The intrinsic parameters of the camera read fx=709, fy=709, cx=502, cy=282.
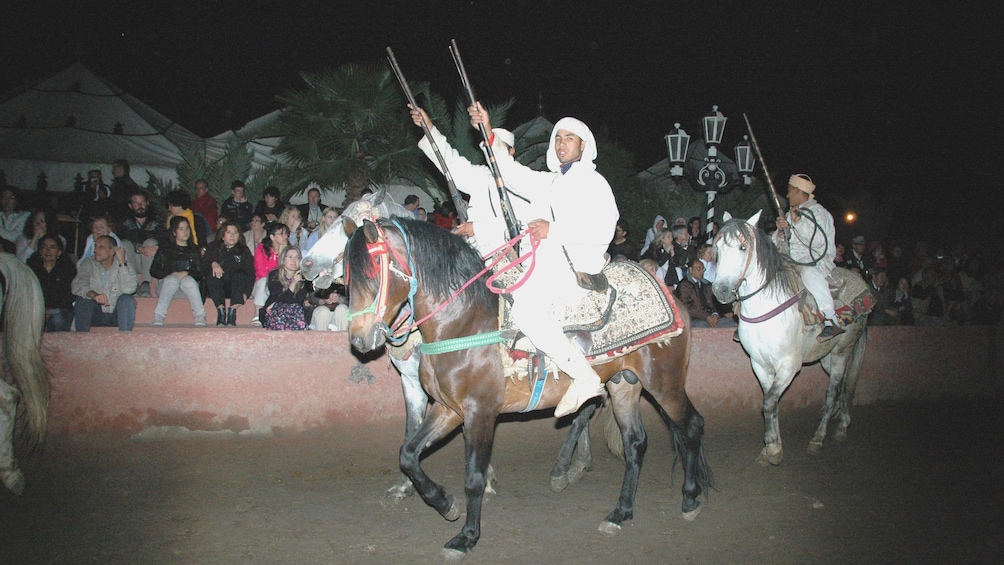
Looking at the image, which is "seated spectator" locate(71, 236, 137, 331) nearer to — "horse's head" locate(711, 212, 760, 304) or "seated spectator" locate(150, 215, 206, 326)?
"seated spectator" locate(150, 215, 206, 326)

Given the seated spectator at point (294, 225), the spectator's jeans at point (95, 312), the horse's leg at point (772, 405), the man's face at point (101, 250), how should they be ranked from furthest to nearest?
the seated spectator at point (294, 225) → the man's face at point (101, 250) → the spectator's jeans at point (95, 312) → the horse's leg at point (772, 405)

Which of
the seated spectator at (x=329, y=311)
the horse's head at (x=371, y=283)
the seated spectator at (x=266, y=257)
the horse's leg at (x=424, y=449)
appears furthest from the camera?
the seated spectator at (x=266, y=257)

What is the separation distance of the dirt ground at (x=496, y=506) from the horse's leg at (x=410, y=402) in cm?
14

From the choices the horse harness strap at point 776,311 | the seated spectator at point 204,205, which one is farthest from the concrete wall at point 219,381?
the seated spectator at point 204,205

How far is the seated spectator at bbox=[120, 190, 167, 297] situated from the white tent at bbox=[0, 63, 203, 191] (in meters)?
2.49

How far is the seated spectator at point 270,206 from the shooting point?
10969 millimetres

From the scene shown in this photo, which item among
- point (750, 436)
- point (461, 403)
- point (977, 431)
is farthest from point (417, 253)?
point (977, 431)

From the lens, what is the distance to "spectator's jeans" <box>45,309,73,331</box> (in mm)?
7906

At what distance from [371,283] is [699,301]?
7.00 metres

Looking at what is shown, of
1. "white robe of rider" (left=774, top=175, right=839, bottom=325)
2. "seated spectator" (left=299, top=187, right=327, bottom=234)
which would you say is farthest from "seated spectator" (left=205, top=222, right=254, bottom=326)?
"white robe of rider" (left=774, top=175, right=839, bottom=325)

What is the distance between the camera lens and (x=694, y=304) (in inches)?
411

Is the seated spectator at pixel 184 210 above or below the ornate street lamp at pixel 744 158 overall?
below

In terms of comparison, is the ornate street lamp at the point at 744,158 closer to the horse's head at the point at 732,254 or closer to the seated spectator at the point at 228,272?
the horse's head at the point at 732,254

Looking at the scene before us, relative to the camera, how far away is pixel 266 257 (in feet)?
31.1
